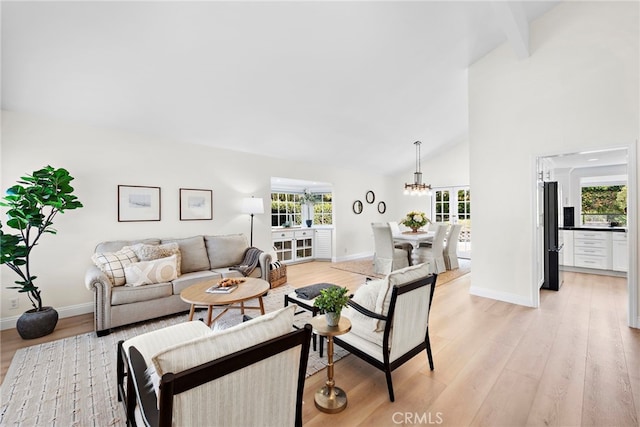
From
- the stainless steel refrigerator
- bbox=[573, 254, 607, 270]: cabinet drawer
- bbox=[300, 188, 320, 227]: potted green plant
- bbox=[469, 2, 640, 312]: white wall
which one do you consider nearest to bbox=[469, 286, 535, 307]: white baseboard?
bbox=[469, 2, 640, 312]: white wall

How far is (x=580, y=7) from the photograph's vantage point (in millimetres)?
3135

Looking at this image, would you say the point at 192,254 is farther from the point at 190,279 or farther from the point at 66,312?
the point at 66,312

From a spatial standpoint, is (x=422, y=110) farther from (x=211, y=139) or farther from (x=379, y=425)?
(x=379, y=425)

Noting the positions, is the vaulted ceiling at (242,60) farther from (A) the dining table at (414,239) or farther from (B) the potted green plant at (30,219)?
(A) the dining table at (414,239)

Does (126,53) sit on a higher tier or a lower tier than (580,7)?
lower

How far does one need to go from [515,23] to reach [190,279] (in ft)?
16.0

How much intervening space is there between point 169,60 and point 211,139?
167 cm

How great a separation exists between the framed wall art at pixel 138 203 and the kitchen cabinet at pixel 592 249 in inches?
290

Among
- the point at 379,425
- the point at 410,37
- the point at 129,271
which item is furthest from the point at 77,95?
the point at 379,425

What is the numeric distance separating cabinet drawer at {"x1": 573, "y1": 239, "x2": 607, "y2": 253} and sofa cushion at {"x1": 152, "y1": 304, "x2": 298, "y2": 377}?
20.7ft

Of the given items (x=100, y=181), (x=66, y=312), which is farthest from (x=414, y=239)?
(x=66, y=312)

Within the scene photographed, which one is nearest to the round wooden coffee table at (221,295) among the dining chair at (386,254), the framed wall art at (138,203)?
the framed wall art at (138,203)

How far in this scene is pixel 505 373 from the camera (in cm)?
212

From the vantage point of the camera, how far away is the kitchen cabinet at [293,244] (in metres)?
6.20
